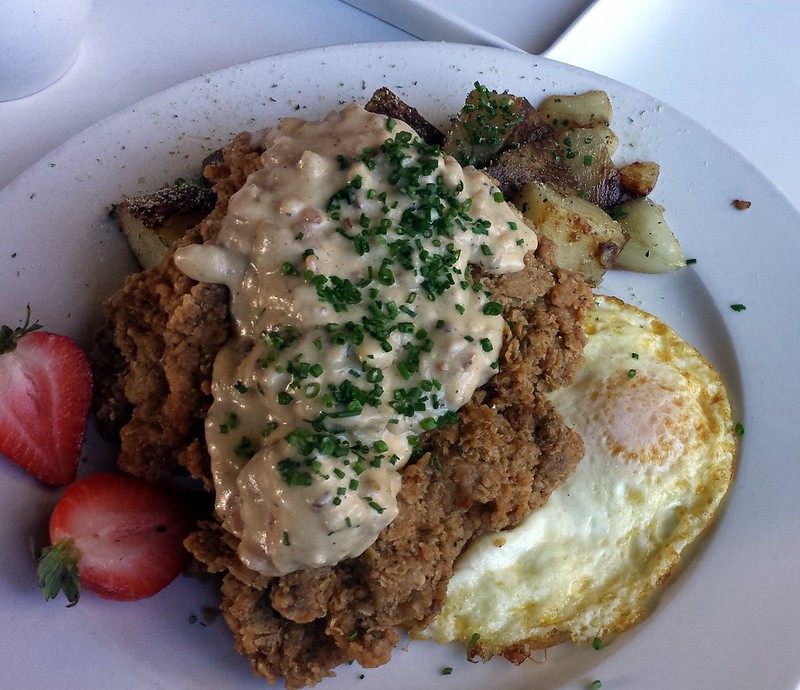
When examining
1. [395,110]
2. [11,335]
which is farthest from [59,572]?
[395,110]

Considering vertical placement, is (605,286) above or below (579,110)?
below

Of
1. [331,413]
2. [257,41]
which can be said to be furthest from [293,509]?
[257,41]

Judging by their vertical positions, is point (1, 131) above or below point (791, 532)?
above

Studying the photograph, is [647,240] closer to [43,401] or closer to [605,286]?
[605,286]

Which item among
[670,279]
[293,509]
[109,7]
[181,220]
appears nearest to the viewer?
[293,509]

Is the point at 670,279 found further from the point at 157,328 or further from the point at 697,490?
the point at 157,328

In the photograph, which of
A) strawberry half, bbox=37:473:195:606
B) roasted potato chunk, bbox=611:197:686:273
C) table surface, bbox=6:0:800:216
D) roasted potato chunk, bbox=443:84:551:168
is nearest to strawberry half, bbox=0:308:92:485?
strawberry half, bbox=37:473:195:606

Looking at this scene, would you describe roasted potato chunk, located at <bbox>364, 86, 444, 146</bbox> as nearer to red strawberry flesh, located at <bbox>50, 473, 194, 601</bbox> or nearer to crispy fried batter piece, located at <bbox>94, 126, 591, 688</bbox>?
crispy fried batter piece, located at <bbox>94, 126, 591, 688</bbox>
